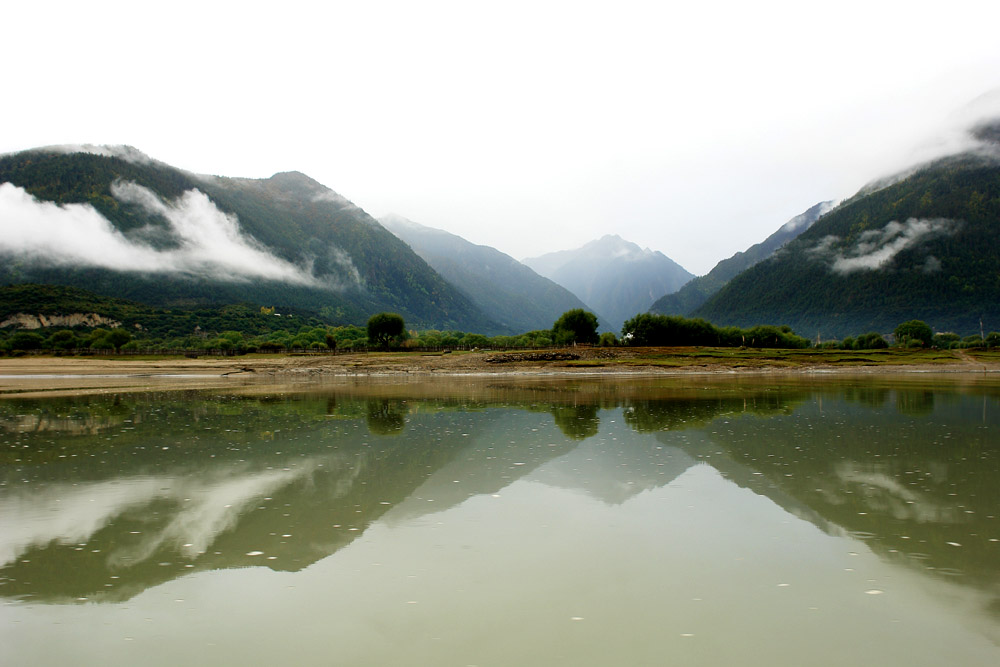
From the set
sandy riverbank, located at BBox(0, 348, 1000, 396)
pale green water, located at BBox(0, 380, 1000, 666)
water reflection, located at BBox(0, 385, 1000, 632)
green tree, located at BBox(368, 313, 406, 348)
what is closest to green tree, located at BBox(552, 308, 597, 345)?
green tree, located at BBox(368, 313, 406, 348)

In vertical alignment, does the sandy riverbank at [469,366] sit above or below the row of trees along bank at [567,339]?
below

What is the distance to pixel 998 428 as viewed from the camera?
841 inches

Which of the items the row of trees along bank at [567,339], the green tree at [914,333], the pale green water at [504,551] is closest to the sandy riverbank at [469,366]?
the row of trees along bank at [567,339]

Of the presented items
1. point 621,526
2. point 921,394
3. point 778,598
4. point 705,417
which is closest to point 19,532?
point 621,526

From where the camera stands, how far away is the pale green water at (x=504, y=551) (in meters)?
6.16

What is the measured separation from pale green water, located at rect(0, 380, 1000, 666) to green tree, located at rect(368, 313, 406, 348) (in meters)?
92.8

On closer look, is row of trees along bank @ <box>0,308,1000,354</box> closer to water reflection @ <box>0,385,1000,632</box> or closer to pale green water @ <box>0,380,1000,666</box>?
water reflection @ <box>0,385,1000,632</box>

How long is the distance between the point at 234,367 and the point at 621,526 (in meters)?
75.0

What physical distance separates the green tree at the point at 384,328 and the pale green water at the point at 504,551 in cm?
9275

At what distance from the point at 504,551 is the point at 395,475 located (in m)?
6.08

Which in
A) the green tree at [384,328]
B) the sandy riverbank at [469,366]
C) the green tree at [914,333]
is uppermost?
the green tree at [384,328]

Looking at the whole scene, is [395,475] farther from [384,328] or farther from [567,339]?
[567,339]

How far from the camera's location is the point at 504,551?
353 inches

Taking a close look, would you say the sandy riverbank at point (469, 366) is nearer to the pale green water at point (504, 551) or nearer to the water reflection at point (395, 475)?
the water reflection at point (395, 475)
